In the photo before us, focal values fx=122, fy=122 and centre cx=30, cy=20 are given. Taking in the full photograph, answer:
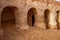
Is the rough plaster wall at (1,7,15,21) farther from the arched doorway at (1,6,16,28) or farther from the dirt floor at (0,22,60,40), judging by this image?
the dirt floor at (0,22,60,40)

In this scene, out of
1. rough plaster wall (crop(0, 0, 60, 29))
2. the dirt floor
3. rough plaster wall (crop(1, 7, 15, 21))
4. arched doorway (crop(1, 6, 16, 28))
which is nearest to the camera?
the dirt floor

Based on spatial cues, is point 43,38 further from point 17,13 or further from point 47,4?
point 47,4

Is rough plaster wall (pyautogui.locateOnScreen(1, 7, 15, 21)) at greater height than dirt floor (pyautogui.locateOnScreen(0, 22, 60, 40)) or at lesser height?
greater

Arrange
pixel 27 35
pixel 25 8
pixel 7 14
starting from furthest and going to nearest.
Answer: pixel 7 14, pixel 25 8, pixel 27 35

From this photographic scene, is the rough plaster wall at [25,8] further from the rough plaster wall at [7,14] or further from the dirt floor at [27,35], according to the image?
the rough plaster wall at [7,14]

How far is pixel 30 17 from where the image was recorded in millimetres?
15125

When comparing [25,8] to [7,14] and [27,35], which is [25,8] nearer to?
[27,35]

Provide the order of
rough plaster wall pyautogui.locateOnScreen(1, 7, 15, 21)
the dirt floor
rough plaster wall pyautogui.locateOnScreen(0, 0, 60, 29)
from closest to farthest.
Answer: the dirt floor
rough plaster wall pyautogui.locateOnScreen(0, 0, 60, 29)
rough plaster wall pyautogui.locateOnScreen(1, 7, 15, 21)

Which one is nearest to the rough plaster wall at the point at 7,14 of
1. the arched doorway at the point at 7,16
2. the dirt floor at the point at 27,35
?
the arched doorway at the point at 7,16

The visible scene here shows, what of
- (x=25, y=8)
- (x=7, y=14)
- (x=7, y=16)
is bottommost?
A: (x=7, y=16)

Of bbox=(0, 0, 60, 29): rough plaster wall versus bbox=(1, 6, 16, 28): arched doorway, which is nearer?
bbox=(0, 0, 60, 29): rough plaster wall

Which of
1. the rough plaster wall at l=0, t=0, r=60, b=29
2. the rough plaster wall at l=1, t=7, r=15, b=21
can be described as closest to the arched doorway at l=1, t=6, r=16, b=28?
the rough plaster wall at l=1, t=7, r=15, b=21

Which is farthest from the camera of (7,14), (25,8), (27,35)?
(7,14)

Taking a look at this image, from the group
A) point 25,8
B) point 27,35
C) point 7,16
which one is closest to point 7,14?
point 7,16
